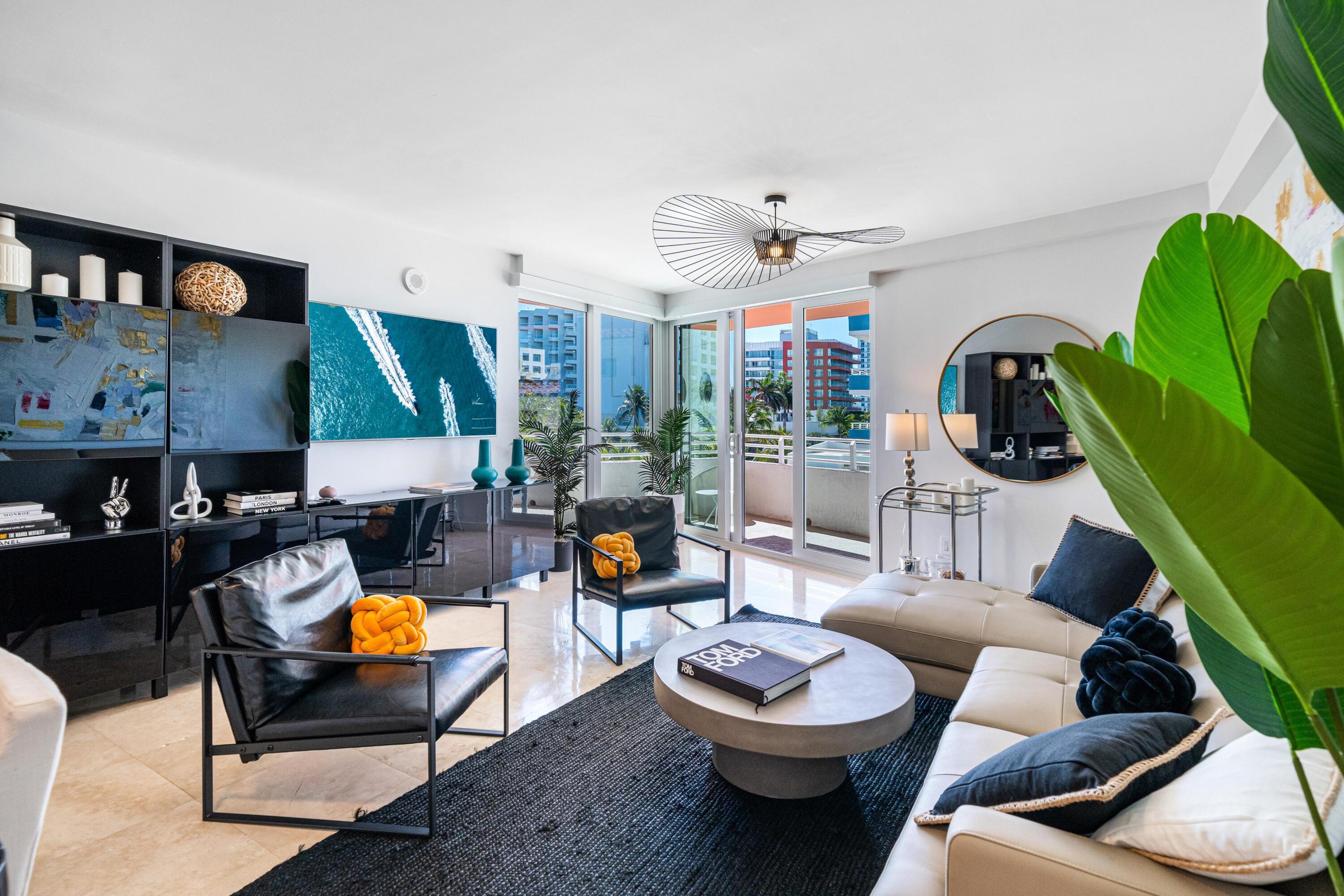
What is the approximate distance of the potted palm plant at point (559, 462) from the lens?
16.8 ft

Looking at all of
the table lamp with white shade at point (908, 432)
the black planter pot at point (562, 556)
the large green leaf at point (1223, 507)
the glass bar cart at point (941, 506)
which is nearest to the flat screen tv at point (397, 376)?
the black planter pot at point (562, 556)

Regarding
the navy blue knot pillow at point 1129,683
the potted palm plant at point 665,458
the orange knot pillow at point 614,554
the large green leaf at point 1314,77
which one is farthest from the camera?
the potted palm plant at point 665,458

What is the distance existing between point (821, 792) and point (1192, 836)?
4.37 feet

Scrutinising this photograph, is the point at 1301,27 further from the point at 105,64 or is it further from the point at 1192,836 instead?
the point at 105,64

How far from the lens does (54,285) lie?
8.52 ft

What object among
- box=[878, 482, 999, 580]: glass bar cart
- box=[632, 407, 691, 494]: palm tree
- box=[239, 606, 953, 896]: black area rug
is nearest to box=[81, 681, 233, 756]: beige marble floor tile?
box=[239, 606, 953, 896]: black area rug

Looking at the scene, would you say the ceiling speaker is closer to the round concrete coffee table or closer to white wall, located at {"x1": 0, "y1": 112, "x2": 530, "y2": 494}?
white wall, located at {"x1": 0, "y1": 112, "x2": 530, "y2": 494}

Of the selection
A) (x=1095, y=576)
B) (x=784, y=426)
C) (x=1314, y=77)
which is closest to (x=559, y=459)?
(x=784, y=426)

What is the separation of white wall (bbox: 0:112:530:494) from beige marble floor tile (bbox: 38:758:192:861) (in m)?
1.82

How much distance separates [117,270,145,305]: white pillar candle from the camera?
281 centimetres

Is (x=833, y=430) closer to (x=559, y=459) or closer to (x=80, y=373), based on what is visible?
(x=559, y=459)

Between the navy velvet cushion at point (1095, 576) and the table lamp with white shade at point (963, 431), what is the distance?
1310mm

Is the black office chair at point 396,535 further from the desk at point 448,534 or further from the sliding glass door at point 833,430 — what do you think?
the sliding glass door at point 833,430

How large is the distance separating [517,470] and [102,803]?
2823 mm
